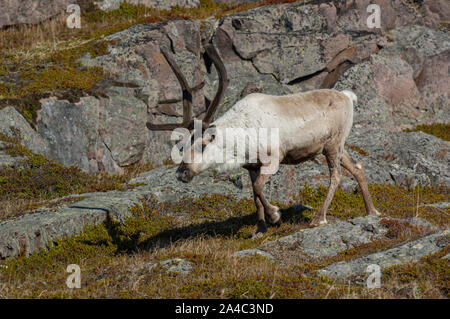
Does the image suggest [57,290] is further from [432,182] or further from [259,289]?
[432,182]

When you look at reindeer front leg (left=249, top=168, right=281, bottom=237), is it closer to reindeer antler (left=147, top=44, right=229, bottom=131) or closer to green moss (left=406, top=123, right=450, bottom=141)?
reindeer antler (left=147, top=44, right=229, bottom=131)

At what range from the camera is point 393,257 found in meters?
8.01

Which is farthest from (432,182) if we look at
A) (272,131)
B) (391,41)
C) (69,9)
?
(69,9)

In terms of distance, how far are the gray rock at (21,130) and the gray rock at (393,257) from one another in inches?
432

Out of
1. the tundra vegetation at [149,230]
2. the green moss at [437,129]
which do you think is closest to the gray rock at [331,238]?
the tundra vegetation at [149,230]

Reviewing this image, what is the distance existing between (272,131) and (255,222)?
2658 millimetres

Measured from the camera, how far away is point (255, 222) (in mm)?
12008

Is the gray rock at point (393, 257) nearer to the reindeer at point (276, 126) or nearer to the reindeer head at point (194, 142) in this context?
the reindeer at point (276, 126)

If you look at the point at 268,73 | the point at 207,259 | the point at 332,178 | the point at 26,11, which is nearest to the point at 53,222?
the point at 207,259

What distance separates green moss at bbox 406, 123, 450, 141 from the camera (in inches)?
847

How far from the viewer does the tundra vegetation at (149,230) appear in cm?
698

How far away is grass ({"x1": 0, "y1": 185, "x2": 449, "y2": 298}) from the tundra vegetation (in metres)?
0.02

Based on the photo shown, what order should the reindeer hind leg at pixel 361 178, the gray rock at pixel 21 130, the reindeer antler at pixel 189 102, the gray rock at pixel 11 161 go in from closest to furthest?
the reindeer antler at pixel 189 102
the reindeer hind leg at pixel 361 178
the gray rock at pixel 11 161
the gray rock at pixel 21 130

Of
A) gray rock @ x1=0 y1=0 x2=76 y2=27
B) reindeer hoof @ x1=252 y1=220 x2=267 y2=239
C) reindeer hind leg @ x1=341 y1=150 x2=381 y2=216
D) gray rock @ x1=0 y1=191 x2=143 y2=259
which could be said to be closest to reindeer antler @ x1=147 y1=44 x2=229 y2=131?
reindeer hoof @ x1=252 y1=220 x2=267 y2=239
